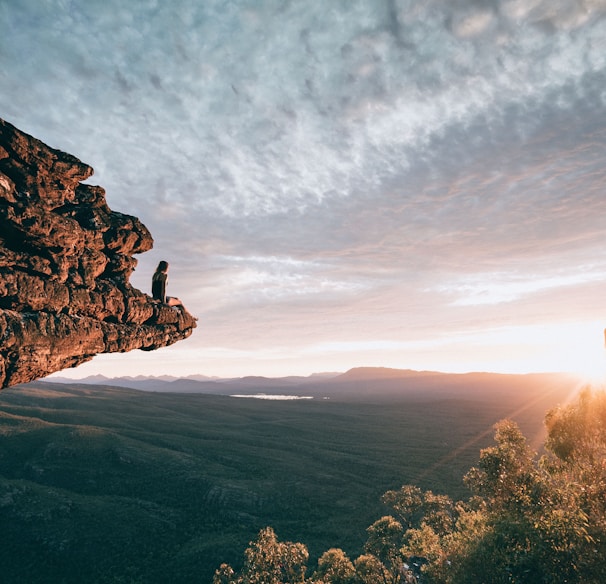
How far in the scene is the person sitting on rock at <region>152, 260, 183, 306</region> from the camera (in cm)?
2827

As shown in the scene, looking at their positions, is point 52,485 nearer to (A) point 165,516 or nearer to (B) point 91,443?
(B) point 91,443

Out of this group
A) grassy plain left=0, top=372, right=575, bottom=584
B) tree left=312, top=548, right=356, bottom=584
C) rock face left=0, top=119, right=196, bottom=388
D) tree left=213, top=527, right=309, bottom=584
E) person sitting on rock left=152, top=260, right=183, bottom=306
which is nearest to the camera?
rock face left=0, top=119, right=196, bottom=388

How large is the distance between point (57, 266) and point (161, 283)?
→ 9482 mm

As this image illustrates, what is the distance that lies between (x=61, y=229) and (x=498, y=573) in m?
34.2

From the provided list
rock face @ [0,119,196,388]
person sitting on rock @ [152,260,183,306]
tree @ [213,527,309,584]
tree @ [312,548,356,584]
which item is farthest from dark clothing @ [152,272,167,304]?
tree @ [312,548,356,584]

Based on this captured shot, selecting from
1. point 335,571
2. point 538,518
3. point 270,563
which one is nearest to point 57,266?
point 538,518

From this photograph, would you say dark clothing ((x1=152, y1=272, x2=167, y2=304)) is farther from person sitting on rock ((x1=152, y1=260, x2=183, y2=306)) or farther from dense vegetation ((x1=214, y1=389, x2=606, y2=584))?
dense vegetation ((x1=214, y1=389, x2=606, y2=584))

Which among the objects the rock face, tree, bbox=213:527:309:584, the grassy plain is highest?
the rock face

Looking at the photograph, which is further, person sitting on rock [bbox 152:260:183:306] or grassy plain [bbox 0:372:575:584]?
grassy plain [bbox 0:372:575:584]

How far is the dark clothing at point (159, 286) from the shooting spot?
1115 inches

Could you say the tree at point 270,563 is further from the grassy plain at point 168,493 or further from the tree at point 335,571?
the grassy plain at point 168,493

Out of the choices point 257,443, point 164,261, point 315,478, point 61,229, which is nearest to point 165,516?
point 315,478

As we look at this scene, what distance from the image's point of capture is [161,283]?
2877cm

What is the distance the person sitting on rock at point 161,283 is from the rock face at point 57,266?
2.57 meters
